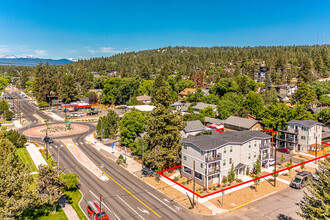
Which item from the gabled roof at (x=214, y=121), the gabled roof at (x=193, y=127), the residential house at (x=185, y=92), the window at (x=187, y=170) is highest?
the residential house at (x=185, y=92)

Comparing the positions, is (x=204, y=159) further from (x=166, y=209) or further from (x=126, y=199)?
(x=126, y=199)

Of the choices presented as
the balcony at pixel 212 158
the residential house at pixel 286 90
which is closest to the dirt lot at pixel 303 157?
the balcony at pixel 212 158

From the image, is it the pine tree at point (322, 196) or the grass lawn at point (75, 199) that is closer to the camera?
the pine tree at point (322, 196)

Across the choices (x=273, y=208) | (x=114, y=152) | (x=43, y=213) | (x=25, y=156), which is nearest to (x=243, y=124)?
(x=273, y=208)

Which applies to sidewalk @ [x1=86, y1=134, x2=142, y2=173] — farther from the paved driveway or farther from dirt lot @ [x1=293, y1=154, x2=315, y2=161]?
dirt lot @ [x1=293, y1=154, x2=315, y2=161]

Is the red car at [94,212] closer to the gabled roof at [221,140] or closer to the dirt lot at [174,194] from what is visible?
the dirt lot at [174,194]

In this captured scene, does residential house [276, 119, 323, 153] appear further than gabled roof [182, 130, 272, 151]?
Yes

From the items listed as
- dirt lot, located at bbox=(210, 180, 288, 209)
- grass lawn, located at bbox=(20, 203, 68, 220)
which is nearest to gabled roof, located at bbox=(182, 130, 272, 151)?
dirt lot, located at bbox=(210, 180, 288, 209)

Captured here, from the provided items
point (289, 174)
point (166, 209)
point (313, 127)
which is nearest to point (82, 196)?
point (166, 209)
